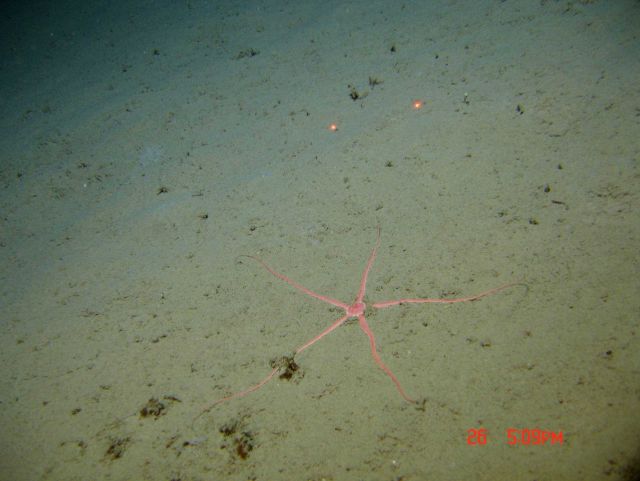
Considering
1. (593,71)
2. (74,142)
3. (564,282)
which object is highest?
(74,142)

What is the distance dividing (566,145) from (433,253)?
5.20 ft

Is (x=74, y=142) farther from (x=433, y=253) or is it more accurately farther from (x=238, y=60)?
(x=433, y=253)

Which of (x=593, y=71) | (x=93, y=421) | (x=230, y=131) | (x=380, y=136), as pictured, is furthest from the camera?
(x=230, y=131)

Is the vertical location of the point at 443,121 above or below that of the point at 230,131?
below

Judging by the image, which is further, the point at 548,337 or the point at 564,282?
the point at 564,282

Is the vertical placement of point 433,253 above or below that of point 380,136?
below

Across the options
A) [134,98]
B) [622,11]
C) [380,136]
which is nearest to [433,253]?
[380,136]

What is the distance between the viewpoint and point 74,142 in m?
3.85

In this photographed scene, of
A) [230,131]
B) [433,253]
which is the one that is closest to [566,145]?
[433,253]

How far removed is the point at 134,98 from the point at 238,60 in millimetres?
1446

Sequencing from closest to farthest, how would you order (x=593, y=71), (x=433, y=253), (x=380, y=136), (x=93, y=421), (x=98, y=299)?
(x=93, y=421) → (x=433, y=253) → (x=98, y=299) → (x=593, y=71) → (x=380, y=136)

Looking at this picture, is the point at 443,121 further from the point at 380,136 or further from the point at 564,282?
the point at 564,282

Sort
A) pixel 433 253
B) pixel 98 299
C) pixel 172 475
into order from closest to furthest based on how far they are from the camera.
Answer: pixel 172 475 < pixel 433 253 < pixel 98 299

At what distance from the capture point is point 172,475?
208cm
